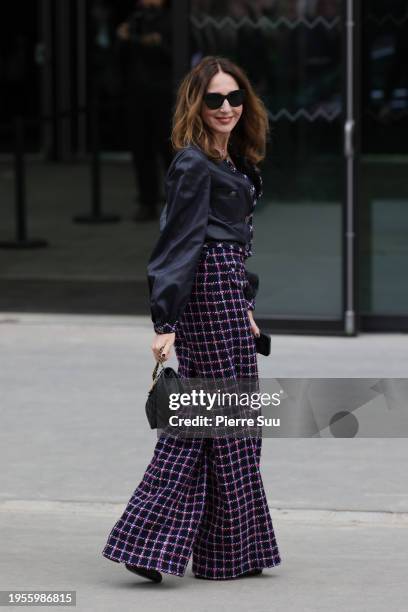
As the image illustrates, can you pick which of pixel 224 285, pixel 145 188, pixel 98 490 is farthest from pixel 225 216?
pixel 145 188

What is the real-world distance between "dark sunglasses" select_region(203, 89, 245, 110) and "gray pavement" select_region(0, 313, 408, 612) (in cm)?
162

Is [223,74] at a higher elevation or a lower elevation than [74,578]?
higher

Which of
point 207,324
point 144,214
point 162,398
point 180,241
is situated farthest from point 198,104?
point 144,214

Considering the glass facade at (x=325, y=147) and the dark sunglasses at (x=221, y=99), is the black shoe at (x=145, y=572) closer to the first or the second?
the dark sunglasses at (x=221, y=99)

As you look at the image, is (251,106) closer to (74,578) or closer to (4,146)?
(74,578)

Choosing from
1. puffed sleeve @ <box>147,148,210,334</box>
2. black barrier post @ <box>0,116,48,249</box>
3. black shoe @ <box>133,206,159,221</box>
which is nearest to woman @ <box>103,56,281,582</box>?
puffed sleeve @ <box>147,148,210,334</box>

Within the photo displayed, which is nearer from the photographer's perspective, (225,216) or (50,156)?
(225,216)

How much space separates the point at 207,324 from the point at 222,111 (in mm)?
705

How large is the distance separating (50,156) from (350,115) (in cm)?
1127

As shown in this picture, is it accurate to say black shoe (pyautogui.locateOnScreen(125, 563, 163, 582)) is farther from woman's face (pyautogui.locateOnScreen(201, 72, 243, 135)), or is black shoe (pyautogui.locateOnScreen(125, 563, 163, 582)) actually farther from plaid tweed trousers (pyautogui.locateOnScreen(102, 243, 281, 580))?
woman's face (pyautogui.locateOnScreen(201, 72, 243, 135))

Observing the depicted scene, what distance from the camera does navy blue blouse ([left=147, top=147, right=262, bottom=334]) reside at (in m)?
5.51

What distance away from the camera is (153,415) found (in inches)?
222

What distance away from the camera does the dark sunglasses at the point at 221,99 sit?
559cm

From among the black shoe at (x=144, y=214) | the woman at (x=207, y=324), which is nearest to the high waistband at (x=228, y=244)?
the woman at (x=207, y=324)
